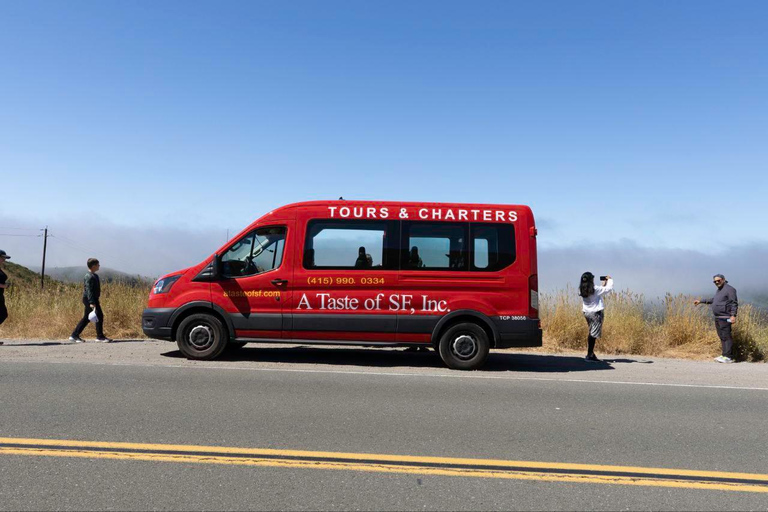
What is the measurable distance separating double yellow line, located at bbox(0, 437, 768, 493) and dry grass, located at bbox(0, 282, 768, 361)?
753 centimetres

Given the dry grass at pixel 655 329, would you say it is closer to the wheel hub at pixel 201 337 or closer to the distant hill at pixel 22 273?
the wheel hub at pixel 201 337

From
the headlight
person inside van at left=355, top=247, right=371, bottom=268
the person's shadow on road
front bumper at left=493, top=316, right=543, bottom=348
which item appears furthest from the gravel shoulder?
person inside van at left=355, top=247, right=371, bottom=268

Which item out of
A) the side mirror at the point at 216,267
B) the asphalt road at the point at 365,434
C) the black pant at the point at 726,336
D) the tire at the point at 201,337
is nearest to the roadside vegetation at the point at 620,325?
the black pant at the point at 726,336

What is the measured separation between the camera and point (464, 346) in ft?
30.0

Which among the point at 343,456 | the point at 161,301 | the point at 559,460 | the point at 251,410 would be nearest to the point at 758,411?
the point at 559,460

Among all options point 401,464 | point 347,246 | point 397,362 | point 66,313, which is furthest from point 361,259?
point 66,313

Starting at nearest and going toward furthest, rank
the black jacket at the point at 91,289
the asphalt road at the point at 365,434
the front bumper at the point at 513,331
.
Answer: the asphalt road at the point at 365,434 < the front bumper at the point at 513,331 < the black jacket at the point at 91,289

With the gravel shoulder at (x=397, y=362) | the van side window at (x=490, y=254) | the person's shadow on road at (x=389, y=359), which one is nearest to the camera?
the gravel shoulder at (x=397, y=362)

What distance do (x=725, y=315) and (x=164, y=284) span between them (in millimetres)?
9681

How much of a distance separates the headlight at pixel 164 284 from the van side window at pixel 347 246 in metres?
2.10

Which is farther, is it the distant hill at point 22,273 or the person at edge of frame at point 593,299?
the distant hill at point 22,273

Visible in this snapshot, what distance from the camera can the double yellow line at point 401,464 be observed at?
429 cm

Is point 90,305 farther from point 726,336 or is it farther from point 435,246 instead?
point 726,336

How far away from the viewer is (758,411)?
21.8ft
